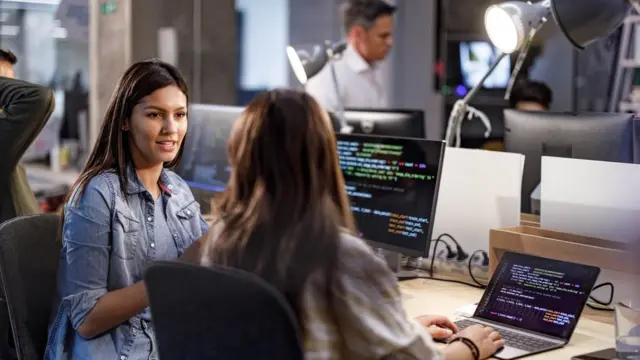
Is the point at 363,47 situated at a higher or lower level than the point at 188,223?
higher

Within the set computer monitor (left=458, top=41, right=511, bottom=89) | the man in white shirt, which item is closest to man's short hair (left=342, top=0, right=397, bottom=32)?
the man in white shirt

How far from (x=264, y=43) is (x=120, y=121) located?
5.67 meters

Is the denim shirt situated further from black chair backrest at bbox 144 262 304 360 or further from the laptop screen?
the laptop screen

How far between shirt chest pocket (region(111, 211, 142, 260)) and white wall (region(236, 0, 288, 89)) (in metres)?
5.41

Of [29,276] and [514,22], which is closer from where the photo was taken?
[29,276]

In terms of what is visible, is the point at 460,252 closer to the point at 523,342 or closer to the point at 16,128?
the point at 523,342

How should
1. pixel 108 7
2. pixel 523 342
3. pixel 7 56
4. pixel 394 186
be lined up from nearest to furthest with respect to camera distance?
1. pixel 523 342
2. pixel 394 186
3. pixel 7 56
4. pixel 108 7

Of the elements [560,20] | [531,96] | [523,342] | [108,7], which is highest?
[108,7]

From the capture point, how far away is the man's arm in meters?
2.78

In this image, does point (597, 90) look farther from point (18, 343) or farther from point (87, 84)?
point (18, 343)

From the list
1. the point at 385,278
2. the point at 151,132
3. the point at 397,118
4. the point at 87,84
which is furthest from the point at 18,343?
the point at 87,84

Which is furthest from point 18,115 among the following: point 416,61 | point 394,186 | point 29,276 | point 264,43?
point 264,43

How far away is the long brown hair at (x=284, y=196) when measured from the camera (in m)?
1.42

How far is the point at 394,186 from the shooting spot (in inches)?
100
